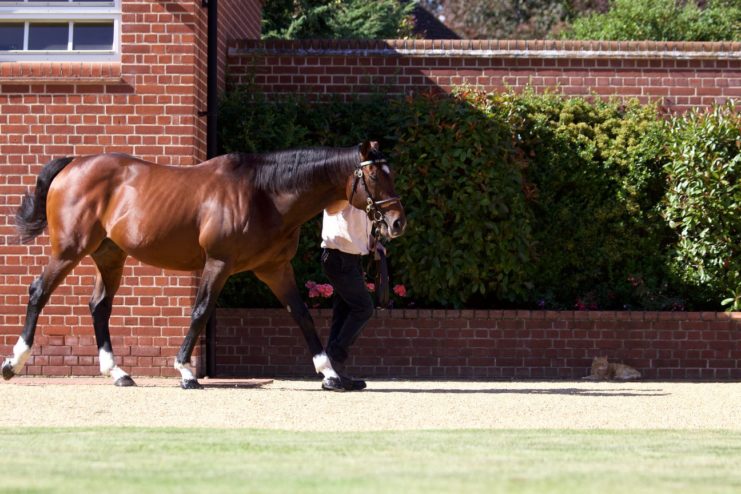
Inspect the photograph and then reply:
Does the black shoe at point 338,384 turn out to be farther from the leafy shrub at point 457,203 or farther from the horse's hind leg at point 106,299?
the leafy shrub at point 457,203

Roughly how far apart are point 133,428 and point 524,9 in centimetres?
3117

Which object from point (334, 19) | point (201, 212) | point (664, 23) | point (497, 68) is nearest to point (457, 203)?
point (497, 68)

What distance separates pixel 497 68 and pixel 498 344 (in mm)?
3051

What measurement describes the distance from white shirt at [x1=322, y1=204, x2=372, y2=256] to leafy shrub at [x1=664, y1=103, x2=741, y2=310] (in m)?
3.93

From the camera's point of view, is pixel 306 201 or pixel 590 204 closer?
pixel 306 201

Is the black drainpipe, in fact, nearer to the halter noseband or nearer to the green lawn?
the halter noseband

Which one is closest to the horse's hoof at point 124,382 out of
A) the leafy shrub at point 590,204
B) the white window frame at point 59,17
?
the white window frame at point 59,17

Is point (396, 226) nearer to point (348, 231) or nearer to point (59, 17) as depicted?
point (348, 231)

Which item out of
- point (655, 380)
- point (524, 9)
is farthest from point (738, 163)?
point (524, 9)

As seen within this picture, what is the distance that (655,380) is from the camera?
12.8 metres

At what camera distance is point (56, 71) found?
12289 millimetres

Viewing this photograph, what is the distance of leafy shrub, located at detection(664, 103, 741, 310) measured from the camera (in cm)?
1297

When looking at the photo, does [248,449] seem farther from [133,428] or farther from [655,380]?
[655,380]

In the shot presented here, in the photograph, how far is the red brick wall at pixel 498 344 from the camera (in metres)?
12.8
